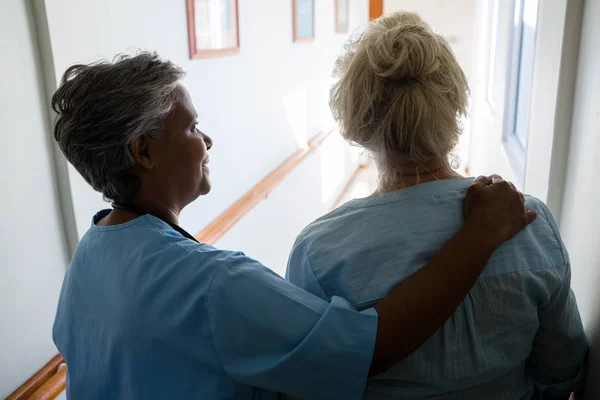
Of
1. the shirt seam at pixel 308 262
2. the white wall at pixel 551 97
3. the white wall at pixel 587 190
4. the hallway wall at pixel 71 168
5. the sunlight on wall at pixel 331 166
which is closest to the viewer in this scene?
the shirt seam at pixel 308 262

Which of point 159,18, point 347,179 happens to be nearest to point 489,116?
point 347,179

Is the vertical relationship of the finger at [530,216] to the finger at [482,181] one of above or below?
below

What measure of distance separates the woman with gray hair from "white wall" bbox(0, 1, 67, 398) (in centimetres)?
49

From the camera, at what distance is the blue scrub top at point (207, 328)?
36.4 inches

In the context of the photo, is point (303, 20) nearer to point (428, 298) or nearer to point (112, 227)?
point (112, 227)

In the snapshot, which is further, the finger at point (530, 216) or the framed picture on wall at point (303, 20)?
the framed picture on wall at point (303, 20)

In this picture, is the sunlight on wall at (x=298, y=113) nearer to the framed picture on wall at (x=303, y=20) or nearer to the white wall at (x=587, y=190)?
the framed picture on wall at (x=303, y=20)

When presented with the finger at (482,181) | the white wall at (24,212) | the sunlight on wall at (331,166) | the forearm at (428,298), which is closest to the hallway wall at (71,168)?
the white wall at (24,212)

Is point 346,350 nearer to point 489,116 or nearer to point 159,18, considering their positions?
point 159,18

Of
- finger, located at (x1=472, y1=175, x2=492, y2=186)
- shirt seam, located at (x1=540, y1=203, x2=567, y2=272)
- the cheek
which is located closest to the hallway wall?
the cheek

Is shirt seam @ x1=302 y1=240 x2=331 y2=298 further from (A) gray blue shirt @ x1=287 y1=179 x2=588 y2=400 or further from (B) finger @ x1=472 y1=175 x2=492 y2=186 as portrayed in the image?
(B) finger @ x1=472 y1=175 x2=492 y2=186

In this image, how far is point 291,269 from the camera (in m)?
1.10

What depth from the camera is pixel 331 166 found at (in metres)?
5.75

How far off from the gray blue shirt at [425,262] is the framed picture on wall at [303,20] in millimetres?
3162
